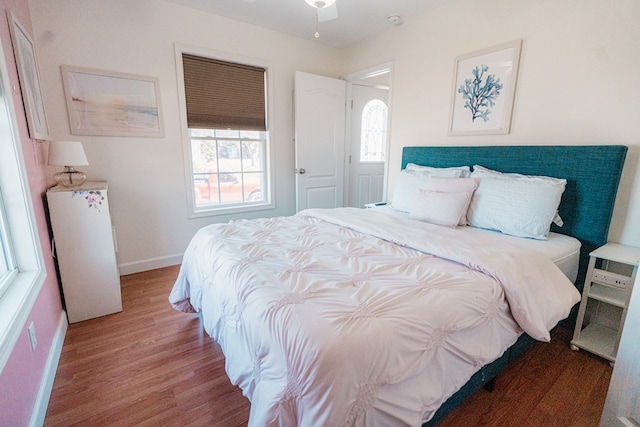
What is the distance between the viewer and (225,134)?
3.45 meters

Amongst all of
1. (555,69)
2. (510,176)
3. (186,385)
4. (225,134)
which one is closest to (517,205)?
(510,176)

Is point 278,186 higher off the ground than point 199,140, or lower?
lower

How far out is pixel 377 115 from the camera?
14.9ft

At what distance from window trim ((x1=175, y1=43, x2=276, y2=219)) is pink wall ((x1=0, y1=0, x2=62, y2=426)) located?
110 centimetres

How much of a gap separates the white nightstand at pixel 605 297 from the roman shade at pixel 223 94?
10.8ft

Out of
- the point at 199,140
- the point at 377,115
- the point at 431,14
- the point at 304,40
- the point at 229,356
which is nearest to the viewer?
the point at 229,356

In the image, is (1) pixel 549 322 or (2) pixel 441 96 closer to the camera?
(1) pixel 549 322

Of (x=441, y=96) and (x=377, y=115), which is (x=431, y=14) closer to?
(x=441, y=96)

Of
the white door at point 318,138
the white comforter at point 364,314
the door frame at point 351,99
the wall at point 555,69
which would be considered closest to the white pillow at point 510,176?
the wall at point 555,69

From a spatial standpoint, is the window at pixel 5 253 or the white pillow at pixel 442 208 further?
the white pillow at pixel 442 208

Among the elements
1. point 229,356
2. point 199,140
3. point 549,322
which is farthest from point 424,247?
point 199,140

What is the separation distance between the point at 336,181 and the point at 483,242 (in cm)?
253

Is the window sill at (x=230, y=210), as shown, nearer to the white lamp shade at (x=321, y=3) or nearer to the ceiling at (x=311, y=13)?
the ceiling at (x=311, y=13)

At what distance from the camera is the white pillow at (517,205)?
6.55 feet
